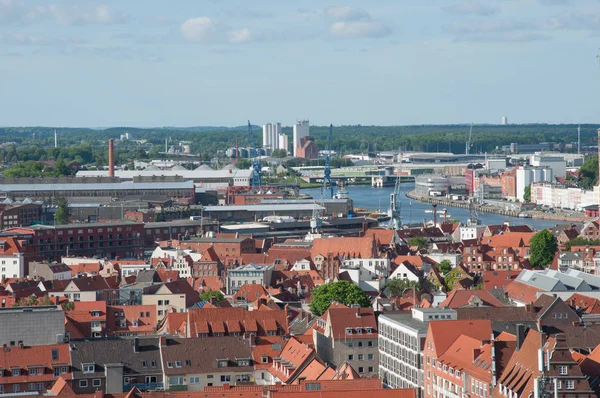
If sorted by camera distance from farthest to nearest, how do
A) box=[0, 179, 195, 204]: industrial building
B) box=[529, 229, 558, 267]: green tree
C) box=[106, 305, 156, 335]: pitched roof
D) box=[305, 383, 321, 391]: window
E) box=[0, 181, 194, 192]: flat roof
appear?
box=[0, 181, 194, 192]: flat roof, box=[0, 179, 195, 204]: industrial building, box=[529, 229, 558, 267]: green tree, box=[106, 305, 156, 335]: pitched roof, box=[305, 383, 321, 391]: window

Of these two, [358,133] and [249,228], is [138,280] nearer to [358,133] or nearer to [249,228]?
[249,228]

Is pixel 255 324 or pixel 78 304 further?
pixel 78 304

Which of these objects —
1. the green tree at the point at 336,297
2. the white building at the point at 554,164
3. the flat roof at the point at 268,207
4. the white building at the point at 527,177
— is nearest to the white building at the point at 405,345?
the green tree at the point at 336,297

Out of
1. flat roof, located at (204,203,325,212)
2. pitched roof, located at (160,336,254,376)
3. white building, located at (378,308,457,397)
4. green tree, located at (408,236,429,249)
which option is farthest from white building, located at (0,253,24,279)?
flat roof, located at (204,203,325,212)

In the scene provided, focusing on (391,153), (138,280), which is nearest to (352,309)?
(138,280)

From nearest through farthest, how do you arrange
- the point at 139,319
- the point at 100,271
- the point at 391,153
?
the point at 139,319 → the point at 100,271 → the point at 391,153

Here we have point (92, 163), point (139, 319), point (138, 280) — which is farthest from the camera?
point (92, 163)

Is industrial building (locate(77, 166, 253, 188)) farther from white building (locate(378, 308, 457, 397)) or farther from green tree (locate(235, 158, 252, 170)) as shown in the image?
white building (locate(378, 308, 457, 397))
